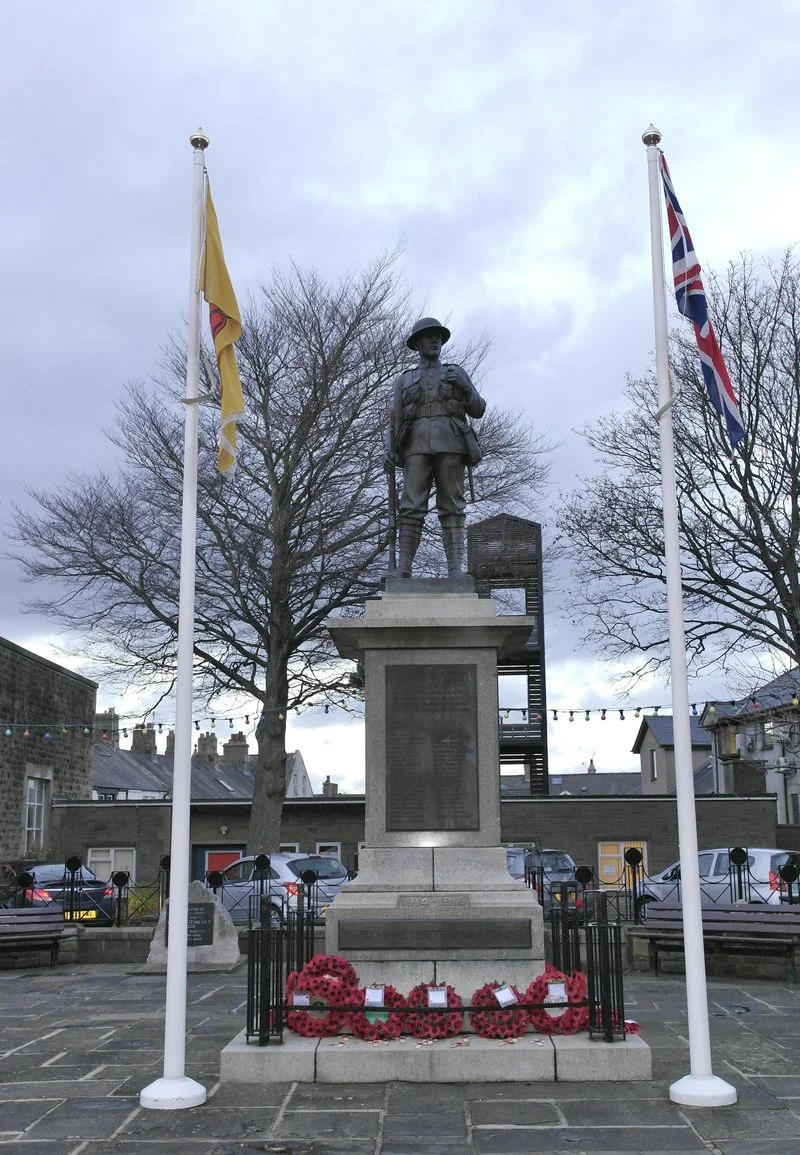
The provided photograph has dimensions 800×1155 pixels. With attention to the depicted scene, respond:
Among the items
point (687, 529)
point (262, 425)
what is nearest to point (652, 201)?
point (687, 529)

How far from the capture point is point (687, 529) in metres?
22.3

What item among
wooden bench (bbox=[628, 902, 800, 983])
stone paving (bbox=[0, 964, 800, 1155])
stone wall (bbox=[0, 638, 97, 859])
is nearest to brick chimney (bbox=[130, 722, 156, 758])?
stone wall (bbox=[0, 638, 97, 859])

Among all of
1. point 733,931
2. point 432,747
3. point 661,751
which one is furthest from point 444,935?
point 661,751

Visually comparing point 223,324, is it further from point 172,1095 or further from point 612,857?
point 612,857

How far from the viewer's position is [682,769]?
7.21 m

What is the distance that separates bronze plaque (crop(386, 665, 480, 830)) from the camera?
8977 millimetres

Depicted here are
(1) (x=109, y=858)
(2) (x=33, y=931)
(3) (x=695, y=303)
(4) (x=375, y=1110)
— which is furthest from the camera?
(1) (x=109, y=858)

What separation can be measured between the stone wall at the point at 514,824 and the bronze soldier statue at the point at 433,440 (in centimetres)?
2040

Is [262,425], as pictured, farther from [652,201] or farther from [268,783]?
[652,201]

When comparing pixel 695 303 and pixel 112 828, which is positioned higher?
pixel 695 303

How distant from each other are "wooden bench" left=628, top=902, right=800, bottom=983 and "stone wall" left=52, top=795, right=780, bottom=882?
607 inches

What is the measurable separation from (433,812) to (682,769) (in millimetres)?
2450

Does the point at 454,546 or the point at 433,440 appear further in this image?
the point at 454,546

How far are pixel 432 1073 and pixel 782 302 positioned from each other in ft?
60.7
